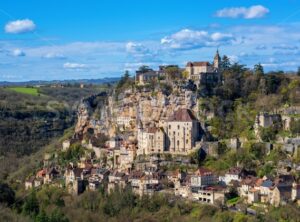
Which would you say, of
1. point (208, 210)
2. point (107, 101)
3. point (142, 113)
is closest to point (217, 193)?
point (208, 210)

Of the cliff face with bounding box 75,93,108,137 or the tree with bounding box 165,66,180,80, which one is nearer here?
the tree with bounding box 165,66,180,80

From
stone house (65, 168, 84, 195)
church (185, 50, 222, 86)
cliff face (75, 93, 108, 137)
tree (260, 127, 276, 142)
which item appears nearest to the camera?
tree (260, 127, 276, 142)

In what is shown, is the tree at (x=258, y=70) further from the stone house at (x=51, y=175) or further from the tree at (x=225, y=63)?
the stone house at (x=51, y=175)

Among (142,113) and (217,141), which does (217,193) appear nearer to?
(217,141)

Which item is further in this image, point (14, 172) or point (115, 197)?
point (14, 172)

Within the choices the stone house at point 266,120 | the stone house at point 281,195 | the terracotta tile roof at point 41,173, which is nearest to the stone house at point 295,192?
the stone house at point 281,195

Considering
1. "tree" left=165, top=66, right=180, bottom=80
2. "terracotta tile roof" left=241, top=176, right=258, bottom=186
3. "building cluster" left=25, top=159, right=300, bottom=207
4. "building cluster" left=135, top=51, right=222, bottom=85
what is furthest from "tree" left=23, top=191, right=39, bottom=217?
"tree" left=165, top=66, right=180, bottom=80

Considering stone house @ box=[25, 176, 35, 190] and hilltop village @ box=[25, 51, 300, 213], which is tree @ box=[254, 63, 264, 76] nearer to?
hilltop village @ box=[25, 51, 300, 213]
